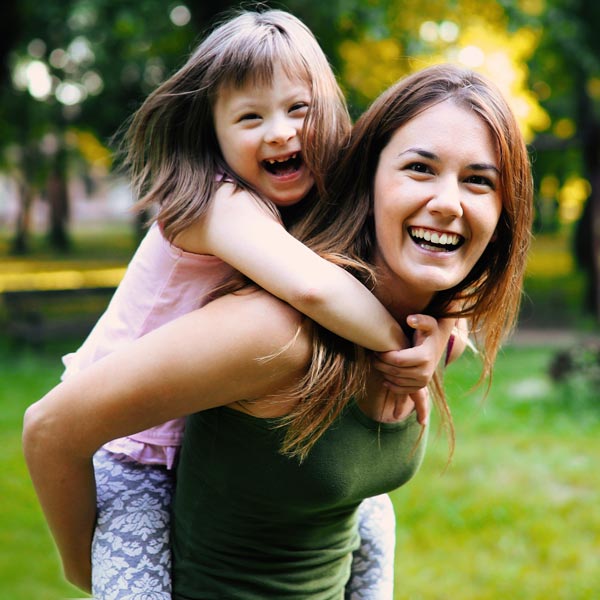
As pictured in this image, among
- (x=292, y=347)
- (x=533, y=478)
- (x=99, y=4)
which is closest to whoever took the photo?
(x=292, y=347)

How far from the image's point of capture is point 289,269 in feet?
5.55

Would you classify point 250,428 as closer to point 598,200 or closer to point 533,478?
point 533,478

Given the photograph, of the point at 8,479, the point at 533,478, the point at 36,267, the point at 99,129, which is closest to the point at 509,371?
the point at 533,478

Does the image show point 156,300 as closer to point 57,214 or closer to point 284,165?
point 284,165

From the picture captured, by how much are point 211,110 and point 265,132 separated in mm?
155

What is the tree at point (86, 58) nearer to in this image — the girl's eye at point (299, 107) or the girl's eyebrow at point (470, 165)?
the girl's eye at point (299, 107)

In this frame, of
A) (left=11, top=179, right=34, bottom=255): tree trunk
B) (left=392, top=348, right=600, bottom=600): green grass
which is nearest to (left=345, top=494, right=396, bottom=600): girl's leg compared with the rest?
(left=392, top=348, right=600, bottom=600): green grass

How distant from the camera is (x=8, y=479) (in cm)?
668

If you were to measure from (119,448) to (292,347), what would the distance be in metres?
0.60

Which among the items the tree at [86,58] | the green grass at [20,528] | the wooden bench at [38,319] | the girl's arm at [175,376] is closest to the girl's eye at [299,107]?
the girl's arm at [175,376]

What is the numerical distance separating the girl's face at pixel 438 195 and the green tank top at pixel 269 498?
34 centimetres

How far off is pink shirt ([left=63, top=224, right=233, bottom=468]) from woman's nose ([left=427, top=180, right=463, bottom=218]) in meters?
0.52

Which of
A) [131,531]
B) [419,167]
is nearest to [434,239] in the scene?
[419,167]

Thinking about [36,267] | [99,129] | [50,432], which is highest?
[50,432]
